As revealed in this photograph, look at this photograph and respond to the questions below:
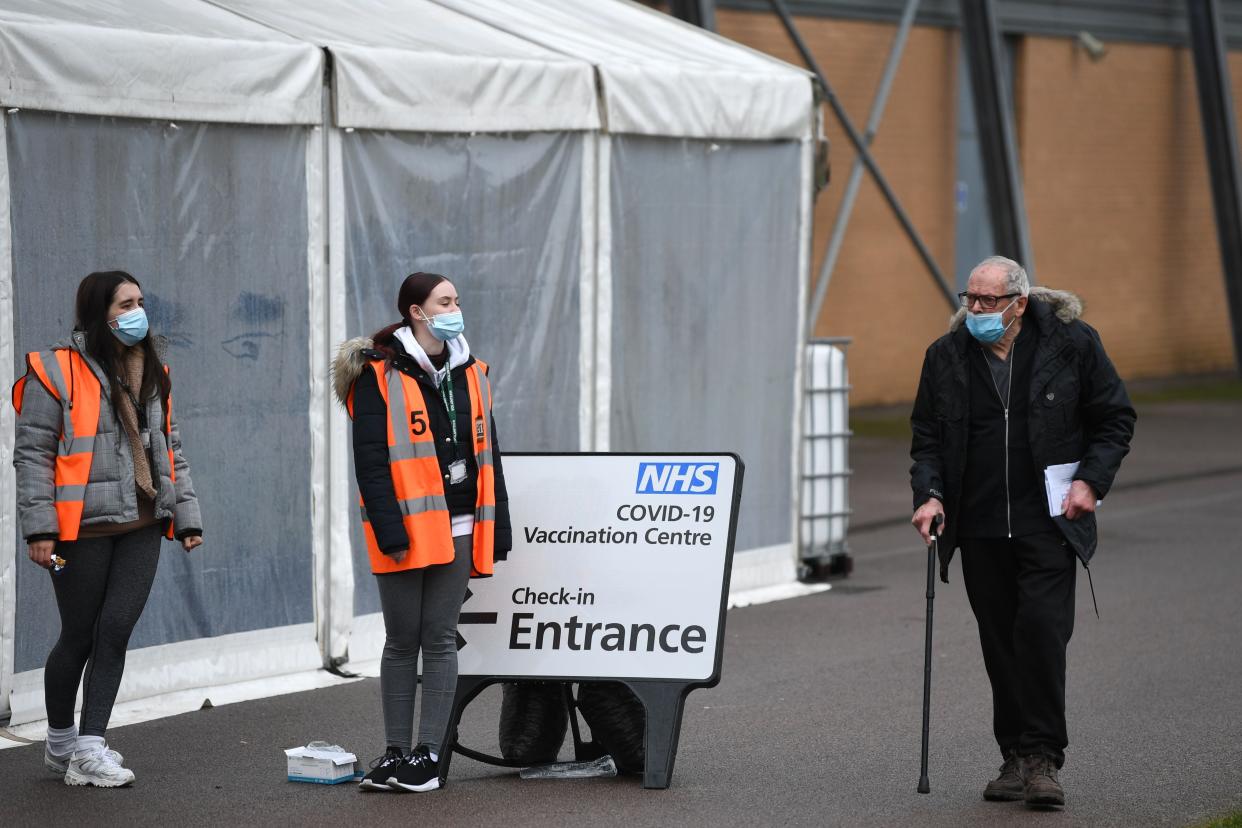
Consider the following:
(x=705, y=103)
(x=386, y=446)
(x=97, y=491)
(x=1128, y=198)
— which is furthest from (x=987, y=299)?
(x=1128, y=198)

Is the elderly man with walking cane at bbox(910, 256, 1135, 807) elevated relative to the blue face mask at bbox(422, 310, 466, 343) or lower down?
lower down

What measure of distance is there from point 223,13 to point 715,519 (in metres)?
3.29

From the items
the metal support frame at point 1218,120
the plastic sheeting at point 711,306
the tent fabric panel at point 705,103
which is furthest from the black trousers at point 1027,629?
the metal support frame at point 1218,120

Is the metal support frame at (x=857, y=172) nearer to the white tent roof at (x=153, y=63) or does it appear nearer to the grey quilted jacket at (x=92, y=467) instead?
the white tent roof at (x=153, y=63)

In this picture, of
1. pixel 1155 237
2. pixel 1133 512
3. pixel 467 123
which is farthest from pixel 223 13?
pixel 1155 237

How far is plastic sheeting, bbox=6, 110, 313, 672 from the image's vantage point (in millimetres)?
7465

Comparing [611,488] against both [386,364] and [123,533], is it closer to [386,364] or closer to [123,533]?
[386,364]

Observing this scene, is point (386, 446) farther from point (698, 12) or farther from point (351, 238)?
point (698, 12)

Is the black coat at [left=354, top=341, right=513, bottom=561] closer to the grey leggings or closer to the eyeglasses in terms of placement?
the grey leggings

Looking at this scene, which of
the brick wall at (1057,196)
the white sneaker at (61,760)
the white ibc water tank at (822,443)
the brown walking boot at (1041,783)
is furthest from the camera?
the brick wall at (1057,196)

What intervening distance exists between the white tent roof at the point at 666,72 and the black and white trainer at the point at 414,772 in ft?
13.5

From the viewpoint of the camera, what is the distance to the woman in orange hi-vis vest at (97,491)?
642cm

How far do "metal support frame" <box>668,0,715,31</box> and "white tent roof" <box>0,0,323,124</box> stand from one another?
10.2 m

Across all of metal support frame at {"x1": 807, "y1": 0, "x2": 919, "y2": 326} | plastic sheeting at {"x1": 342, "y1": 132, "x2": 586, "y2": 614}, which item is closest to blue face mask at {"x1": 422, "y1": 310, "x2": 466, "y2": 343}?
plastic sheeting at {"x1": 342, "y1": 132, "x2": 586, "y2": 614}
